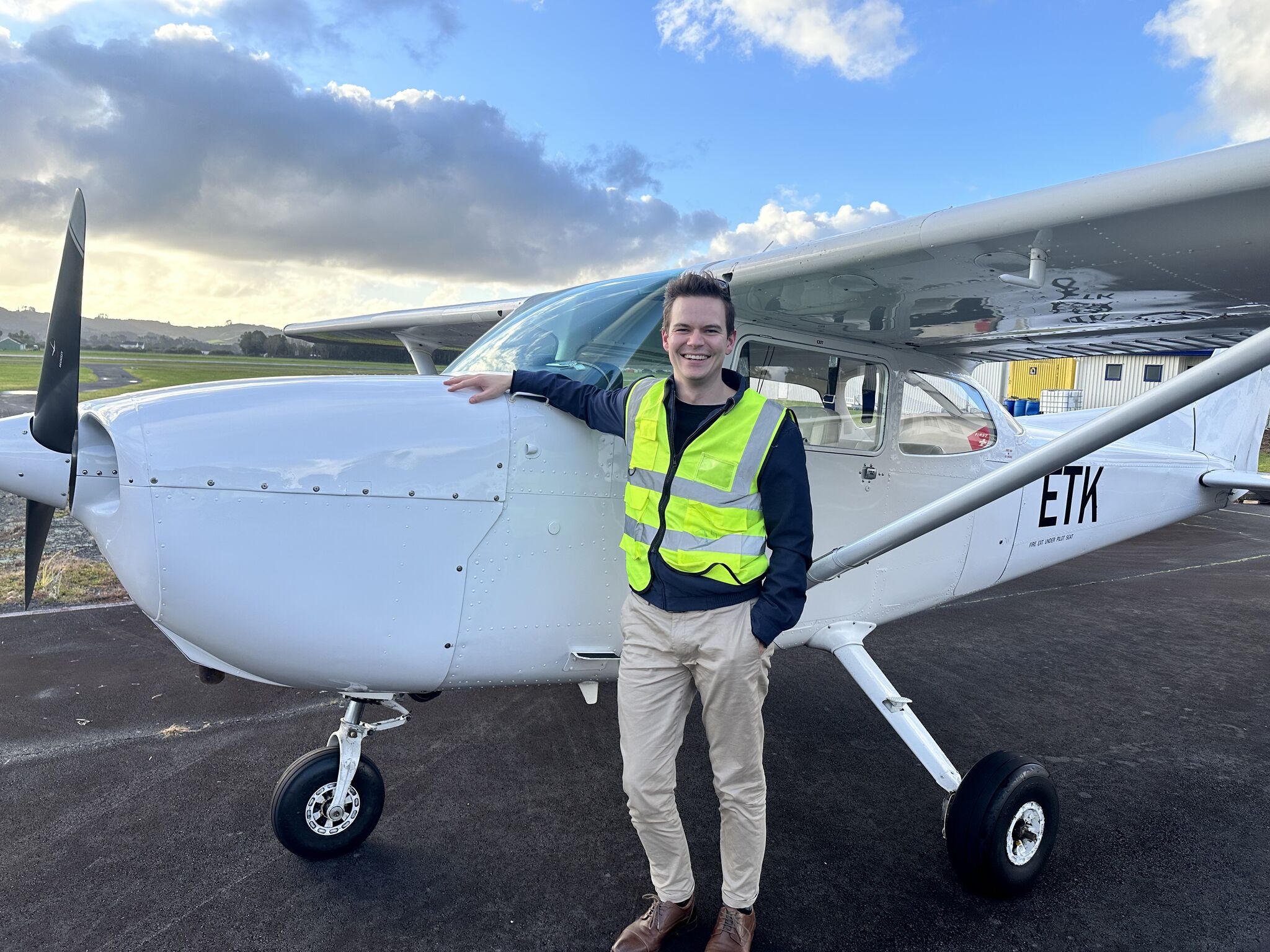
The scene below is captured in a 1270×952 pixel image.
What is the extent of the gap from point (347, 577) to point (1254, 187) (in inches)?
101

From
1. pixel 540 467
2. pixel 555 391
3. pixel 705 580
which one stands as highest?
pixel 555 391

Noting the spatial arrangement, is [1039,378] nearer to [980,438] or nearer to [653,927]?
[980,438]

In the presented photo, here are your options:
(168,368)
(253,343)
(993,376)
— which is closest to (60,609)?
(993,376)

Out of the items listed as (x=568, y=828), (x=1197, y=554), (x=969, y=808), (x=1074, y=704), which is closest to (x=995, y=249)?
(x=969, y=808)

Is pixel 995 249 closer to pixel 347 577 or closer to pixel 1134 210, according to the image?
pixel 1134 210

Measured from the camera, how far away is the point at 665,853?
2.25m

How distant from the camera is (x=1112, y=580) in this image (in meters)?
7.84

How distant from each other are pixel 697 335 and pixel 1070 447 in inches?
46.0

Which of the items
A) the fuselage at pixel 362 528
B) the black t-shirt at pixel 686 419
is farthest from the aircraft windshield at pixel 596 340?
the black t-shirt at pixel 686 419

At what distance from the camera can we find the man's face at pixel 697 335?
206 centimetres

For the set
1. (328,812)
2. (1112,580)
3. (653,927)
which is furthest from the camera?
(1112,580)

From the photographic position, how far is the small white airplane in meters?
2.08

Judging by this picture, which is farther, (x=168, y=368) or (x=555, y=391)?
(x=168, y=368)

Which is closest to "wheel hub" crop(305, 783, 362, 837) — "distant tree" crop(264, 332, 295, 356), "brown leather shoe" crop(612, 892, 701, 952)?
"brown leather shoe" crop(612, 892, 701, 952)
